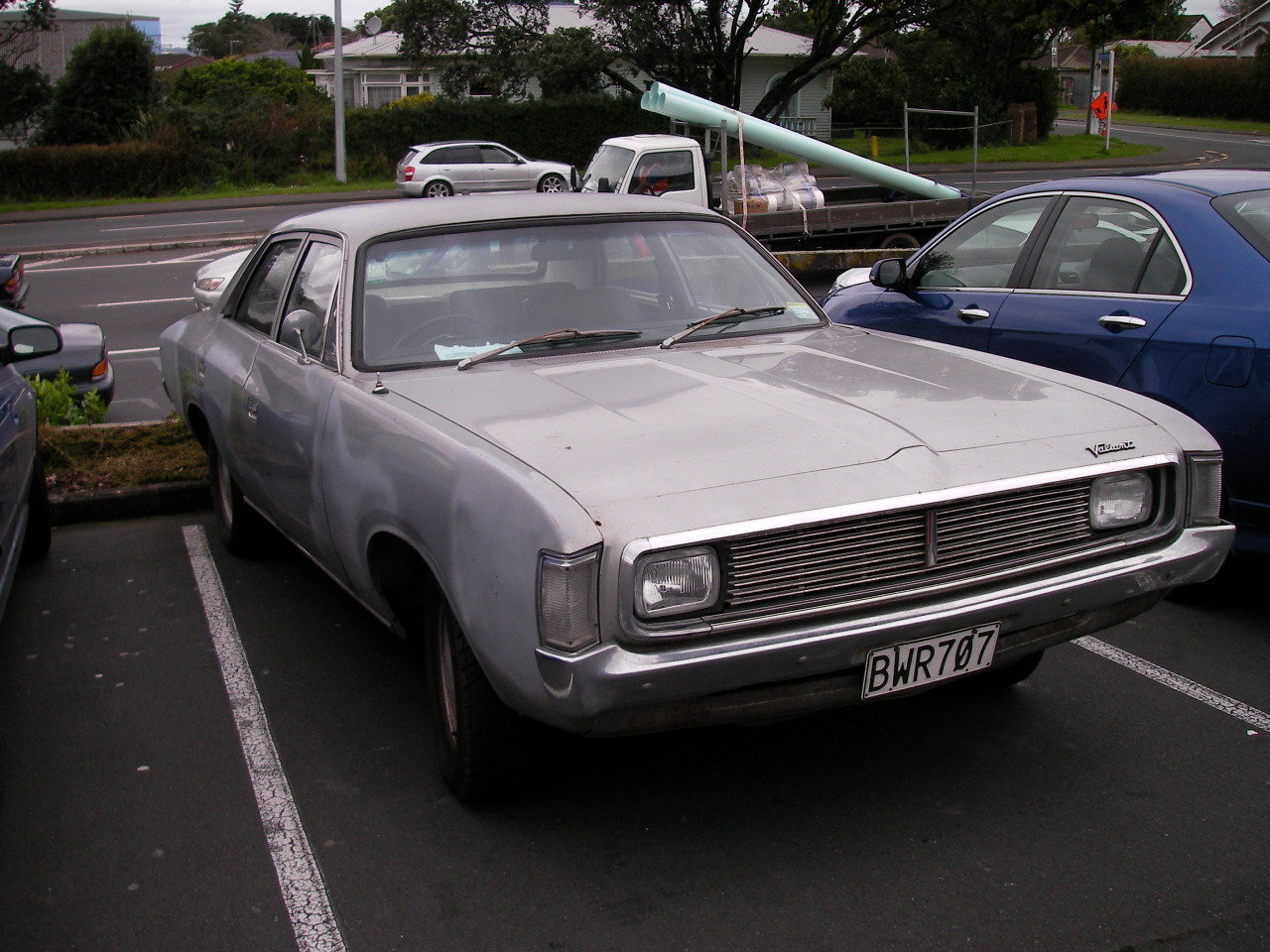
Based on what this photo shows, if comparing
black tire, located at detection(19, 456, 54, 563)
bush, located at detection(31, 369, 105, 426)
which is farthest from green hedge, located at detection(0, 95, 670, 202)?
black tire, located at detection(19, 456, 54, 563)

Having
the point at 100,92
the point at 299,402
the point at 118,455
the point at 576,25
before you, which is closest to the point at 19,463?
the point at 299,402

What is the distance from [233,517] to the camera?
5703mm

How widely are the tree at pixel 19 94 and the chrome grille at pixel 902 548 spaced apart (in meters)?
34.9

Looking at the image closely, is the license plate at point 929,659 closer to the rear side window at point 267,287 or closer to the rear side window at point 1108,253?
the rear side window at point 1108,253

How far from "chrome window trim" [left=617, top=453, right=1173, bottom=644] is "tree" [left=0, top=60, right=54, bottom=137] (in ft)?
114

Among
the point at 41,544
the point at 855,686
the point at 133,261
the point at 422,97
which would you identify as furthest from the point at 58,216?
the point at 855,686

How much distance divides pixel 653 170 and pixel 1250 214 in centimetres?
1114

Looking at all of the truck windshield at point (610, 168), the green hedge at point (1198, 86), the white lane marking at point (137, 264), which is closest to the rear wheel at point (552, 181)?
the white lane marking at point (137, 264)

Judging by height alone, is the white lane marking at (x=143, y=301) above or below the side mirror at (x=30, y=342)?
below

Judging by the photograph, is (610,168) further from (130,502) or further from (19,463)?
(19,463)

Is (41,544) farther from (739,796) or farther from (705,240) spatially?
(739,796)

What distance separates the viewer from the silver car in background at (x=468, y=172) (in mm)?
28375

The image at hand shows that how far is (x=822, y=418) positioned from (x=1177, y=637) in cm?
225

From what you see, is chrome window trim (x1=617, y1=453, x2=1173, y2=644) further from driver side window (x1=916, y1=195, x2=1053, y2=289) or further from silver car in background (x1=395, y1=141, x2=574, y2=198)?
silver car in background (x1=395, y1=141, x2=574, y2=198)
